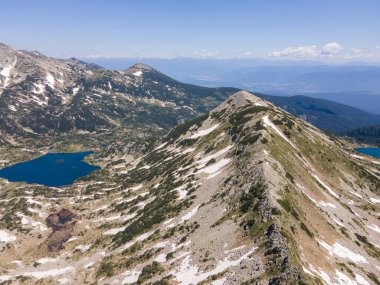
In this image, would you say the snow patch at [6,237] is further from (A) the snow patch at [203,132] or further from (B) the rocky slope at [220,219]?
(A) the snow patch at [203,132]

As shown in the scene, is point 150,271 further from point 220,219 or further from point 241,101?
point 241,101

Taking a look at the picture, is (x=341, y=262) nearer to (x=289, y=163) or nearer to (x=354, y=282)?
(x=354, y=282)

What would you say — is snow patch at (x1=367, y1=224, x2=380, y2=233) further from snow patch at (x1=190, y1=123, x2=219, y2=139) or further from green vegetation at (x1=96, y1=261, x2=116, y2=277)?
snow patch at (x1=190, y1=123, x2=219, y2=139)

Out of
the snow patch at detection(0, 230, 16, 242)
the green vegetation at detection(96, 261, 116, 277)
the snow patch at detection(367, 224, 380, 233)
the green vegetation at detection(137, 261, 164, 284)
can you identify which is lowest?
the snow patch at detection(0, 230, 16, 242)

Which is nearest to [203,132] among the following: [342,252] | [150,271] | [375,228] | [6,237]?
[375,228]

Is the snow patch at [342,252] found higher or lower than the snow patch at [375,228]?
higher

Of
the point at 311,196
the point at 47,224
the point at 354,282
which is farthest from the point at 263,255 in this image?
the point at 47,224

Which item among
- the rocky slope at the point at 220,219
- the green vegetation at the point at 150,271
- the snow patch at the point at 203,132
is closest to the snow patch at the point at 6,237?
the rocky slope at the point at 220,219

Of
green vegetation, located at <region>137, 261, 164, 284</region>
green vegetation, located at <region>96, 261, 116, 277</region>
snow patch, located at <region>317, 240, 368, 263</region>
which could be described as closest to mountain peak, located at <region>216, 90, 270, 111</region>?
snow patch, located at <region>317, 240, 368, 263</region>
